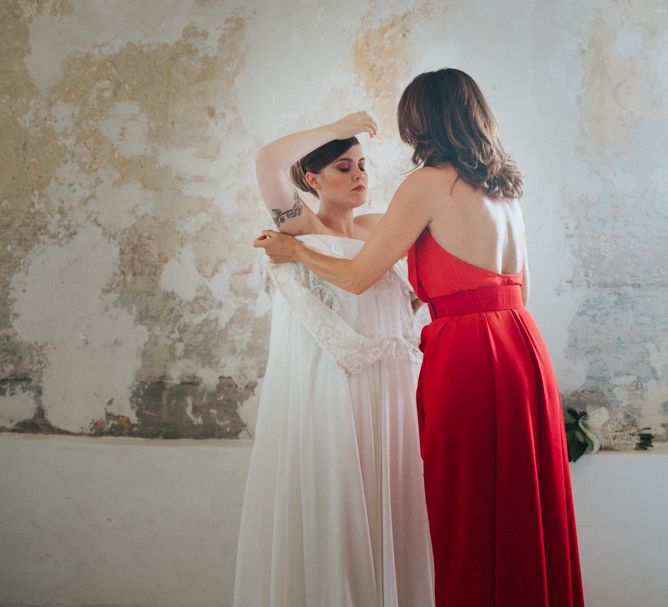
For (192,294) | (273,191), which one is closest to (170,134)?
(192,294)

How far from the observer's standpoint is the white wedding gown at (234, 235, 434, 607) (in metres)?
1.83

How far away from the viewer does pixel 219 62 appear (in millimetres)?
3148

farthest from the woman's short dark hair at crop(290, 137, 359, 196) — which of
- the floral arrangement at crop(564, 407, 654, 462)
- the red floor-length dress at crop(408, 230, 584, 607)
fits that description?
the floral arrangement at crop(564, 407, 654, 462)

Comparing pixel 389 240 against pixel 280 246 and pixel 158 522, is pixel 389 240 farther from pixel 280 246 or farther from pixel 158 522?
pixel 158 522

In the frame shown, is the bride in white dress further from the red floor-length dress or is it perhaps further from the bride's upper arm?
the red floor-length dress

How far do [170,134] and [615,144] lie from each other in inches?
91.6

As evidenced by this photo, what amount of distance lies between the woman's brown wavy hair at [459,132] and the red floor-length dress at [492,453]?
25 cm

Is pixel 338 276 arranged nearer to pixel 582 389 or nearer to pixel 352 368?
pixel 352 368

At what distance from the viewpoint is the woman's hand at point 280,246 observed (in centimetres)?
206

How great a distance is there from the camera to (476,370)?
1698 mm

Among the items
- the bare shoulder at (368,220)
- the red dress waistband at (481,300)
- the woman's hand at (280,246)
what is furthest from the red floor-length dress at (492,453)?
the bare shoulder at (368,220)

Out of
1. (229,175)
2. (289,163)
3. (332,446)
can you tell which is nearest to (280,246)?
(289,163)

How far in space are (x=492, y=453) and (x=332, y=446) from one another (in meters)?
0.51

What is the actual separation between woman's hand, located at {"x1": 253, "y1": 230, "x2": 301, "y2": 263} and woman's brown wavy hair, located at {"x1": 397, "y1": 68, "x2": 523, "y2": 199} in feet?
1.69
